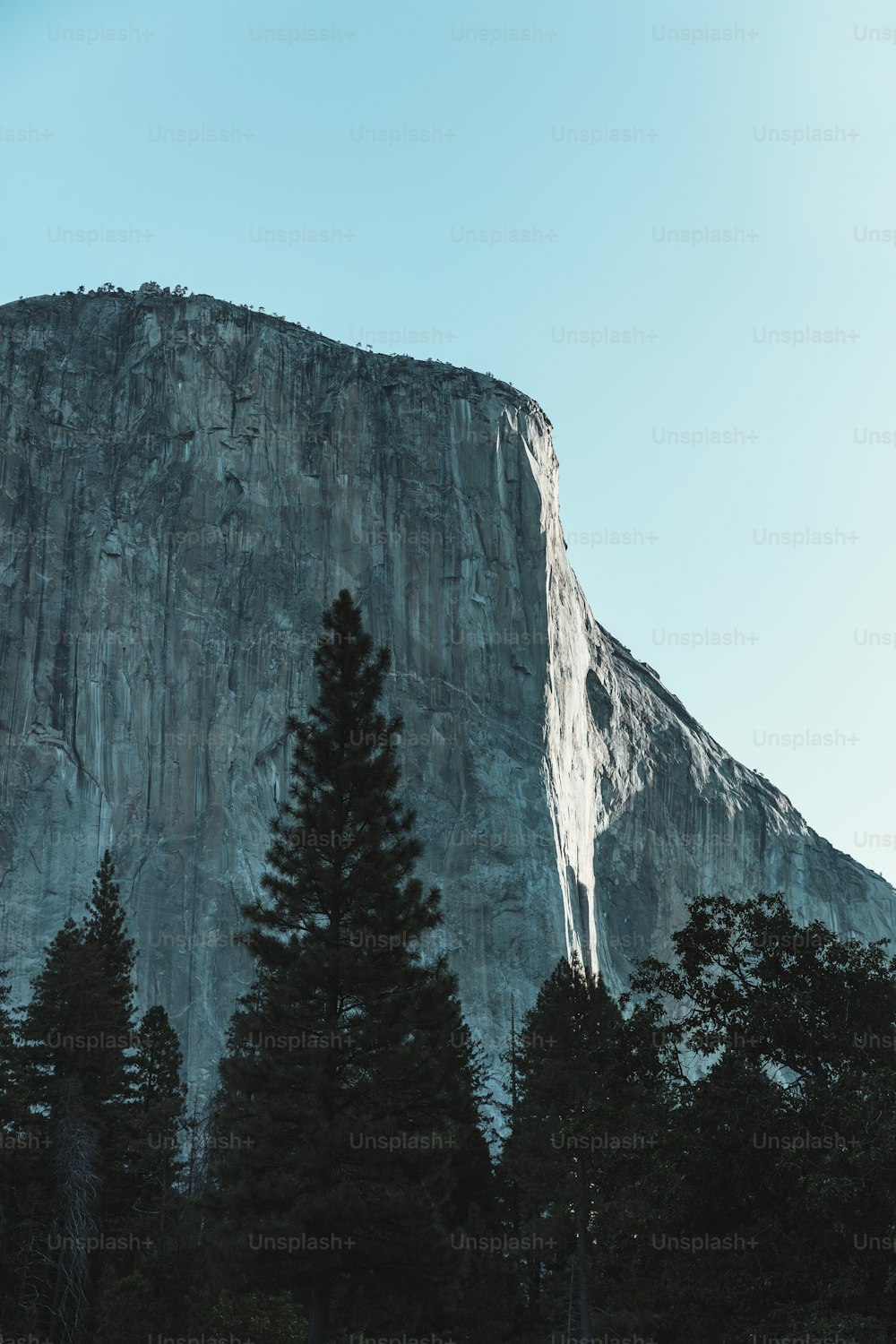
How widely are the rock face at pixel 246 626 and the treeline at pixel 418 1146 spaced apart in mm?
35167

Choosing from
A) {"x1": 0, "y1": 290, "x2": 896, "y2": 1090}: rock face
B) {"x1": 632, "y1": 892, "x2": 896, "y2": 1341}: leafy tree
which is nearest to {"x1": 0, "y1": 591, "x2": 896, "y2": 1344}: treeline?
{"x1": 632, "y1": 892, "x2": 896, "y2": 1341}: leafy tree

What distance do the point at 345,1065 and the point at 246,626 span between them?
178ft

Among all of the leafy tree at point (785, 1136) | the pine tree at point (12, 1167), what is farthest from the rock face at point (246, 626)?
the leafy tree at point (785, 1136)

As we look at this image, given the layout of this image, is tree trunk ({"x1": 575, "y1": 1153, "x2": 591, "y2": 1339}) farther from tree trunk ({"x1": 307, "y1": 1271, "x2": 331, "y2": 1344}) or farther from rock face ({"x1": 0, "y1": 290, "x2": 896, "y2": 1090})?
rock face ({"x1": 0, "y1": 290, "x2": 896, "y2": 1090})

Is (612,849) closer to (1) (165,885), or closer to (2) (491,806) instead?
(2) (491,806)

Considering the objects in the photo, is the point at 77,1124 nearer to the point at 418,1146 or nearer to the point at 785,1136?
the point at 418,1146

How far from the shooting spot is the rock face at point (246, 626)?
7112 cm

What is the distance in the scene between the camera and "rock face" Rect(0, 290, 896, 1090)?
71.1 m

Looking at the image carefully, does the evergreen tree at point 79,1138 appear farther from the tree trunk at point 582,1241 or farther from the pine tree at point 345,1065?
the tree trunk at point 582,1241

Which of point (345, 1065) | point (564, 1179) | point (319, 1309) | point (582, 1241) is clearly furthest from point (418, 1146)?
point (564, 1179)

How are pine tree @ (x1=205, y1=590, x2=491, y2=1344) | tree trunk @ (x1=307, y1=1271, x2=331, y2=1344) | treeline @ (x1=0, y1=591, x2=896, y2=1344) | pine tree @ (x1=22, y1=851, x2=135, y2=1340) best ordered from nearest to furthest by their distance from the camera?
Result: treeline @ (x1=0, y1=591, x2=896, y2=1344), tree trunk @ (x1=307, y1=1271, x2=331, y2=1344), pine tree @ (x1=205, y1=590, x2=491, y2=1344), pine tree @ (x1=22, y1=851, x2=135, y2=1340)

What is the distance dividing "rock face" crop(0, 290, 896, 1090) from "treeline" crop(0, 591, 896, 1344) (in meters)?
35.2

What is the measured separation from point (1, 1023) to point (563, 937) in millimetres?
44122

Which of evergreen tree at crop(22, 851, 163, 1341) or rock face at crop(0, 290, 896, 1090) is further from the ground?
rock face at crop(0, 290, 896, 1090)
